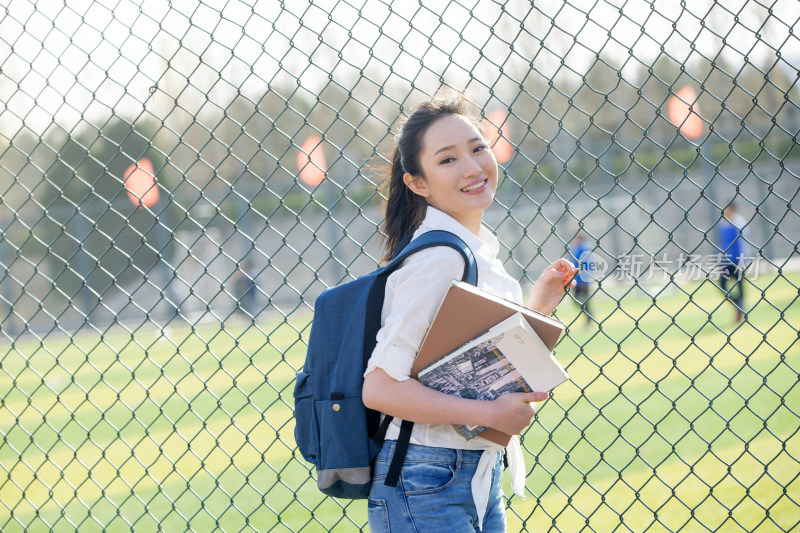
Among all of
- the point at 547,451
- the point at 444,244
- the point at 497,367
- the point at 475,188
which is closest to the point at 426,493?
the point at 497,367

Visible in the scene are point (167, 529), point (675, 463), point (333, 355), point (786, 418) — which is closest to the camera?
point (333, 355)

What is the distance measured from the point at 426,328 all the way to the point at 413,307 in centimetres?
6

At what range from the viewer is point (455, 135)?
1850mm

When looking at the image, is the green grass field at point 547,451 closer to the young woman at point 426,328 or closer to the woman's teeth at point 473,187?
the young woman at point 426,328

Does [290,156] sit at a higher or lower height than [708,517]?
lower

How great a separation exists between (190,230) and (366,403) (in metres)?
27.7

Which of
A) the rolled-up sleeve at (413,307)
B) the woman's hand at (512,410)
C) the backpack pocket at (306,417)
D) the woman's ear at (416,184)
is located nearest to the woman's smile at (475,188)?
the woman's ear at (416,184)

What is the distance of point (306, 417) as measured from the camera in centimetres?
184

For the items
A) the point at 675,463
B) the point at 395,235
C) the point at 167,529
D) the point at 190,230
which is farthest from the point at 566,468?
the point at 190,230

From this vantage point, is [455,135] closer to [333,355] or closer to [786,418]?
[333,355]

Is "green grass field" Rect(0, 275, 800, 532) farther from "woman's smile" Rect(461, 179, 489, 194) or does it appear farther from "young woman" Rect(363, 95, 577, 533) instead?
"woman's smile" Rect(461, 179, 489, 194)

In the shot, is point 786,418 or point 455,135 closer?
point 455,135

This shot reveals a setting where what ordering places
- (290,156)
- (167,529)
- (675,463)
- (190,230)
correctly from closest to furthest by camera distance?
(167,529) → (675,463) → (190,230) → (290,156)

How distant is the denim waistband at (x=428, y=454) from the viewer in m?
1.74
